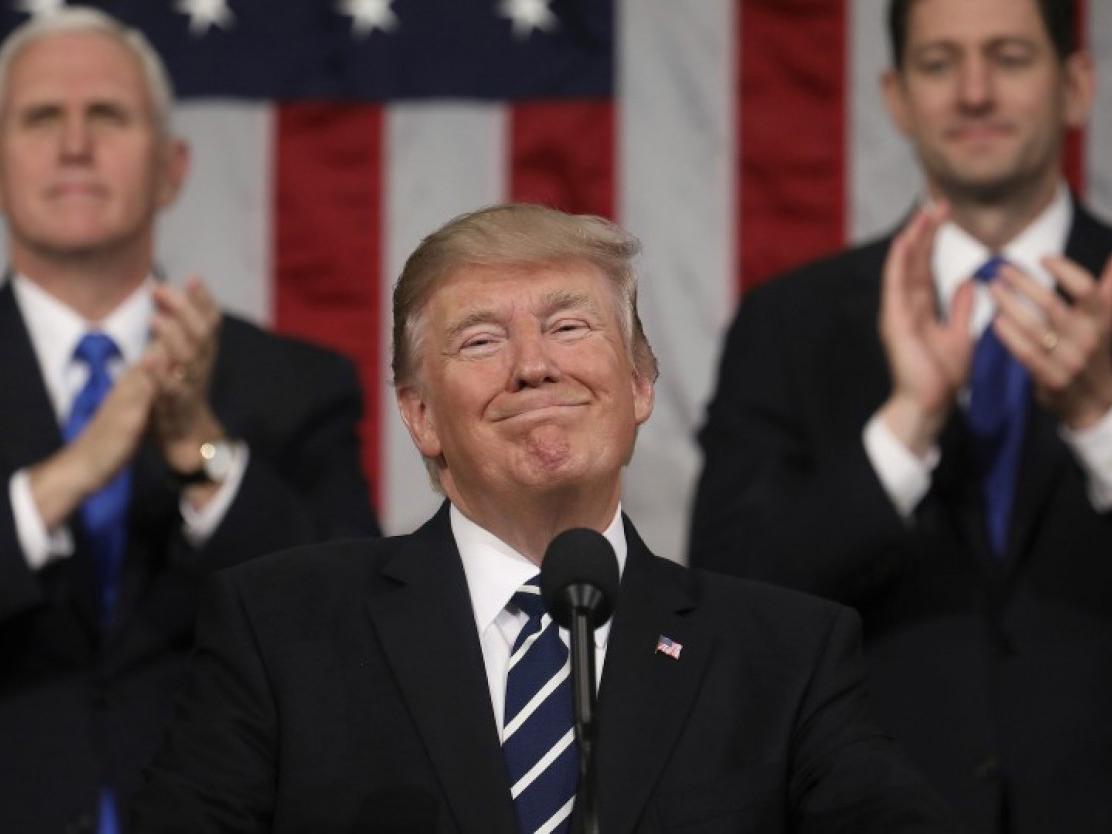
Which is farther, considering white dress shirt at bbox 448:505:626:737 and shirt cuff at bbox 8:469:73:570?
shirt cuff at bbox 8:469:73:570

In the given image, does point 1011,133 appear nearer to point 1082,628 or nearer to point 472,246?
point 1082,628

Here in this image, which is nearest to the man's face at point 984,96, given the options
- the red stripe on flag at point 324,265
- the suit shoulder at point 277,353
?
the suit shoulder at point 277,353

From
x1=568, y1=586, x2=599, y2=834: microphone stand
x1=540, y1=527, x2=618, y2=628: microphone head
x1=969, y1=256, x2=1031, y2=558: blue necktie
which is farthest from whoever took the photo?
x1=969, y1=256, x2=1031, y2=558: blue necktie

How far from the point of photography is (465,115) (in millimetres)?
4293

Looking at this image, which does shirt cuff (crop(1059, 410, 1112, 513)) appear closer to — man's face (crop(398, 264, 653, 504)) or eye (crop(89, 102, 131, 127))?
man's face (crop(398, 264, 653, 504))

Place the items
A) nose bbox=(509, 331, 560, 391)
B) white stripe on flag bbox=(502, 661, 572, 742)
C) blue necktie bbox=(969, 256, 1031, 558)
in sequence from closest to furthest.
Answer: white stripe on flag bbox=(502, 661, 572, 742) < nose bbox=(509, 331, 560, 391) < blue necktie bbox=(969, 256, 1031, 558)

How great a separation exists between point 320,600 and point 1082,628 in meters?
1.35

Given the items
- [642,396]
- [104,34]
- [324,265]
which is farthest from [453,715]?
[324,265]

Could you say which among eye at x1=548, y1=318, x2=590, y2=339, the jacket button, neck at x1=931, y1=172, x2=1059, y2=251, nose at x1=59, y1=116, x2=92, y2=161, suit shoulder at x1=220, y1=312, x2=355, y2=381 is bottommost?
the jacket button

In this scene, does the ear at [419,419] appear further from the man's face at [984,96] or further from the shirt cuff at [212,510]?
the man's face at [984,96]

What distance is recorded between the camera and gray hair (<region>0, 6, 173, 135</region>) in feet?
12.3

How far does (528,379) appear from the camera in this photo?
2.42 meters

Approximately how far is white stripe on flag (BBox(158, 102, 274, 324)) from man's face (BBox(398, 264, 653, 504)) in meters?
1.80

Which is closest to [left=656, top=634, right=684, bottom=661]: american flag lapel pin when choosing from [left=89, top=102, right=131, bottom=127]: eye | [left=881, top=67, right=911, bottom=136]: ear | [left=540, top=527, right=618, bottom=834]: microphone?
[left=540, top=527, right=618, bottom=834]: microphone
